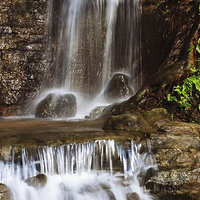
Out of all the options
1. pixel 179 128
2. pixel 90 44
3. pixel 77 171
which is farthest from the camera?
pixel 90 44

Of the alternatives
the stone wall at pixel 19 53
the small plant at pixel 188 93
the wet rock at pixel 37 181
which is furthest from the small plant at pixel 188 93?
the stone wall at pixel 19 53

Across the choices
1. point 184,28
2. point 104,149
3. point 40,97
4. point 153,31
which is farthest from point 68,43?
point 104,149

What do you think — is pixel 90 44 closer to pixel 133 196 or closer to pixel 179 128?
pixel 179 128

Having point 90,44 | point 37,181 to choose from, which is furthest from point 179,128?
point 90,44

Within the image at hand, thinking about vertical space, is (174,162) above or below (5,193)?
above

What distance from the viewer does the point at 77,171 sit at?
440cm

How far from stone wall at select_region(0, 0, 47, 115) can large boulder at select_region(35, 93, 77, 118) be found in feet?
6.20

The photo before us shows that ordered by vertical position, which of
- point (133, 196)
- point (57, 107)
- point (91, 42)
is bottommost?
point (133, 196)

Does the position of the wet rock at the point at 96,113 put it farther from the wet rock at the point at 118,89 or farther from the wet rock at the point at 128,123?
the wet rock at the point at 128,123

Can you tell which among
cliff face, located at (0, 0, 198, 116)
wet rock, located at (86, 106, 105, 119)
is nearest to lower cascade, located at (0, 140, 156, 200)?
wet rock, located at (86, 106, 105, 119)

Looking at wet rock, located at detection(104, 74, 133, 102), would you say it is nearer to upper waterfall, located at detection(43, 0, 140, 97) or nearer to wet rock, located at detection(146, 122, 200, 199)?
upper waterfall, located at detection(43, 0, 140, 97)

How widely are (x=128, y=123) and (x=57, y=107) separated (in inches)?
130

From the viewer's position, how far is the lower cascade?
4.06m

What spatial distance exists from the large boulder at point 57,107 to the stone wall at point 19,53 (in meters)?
1.89
